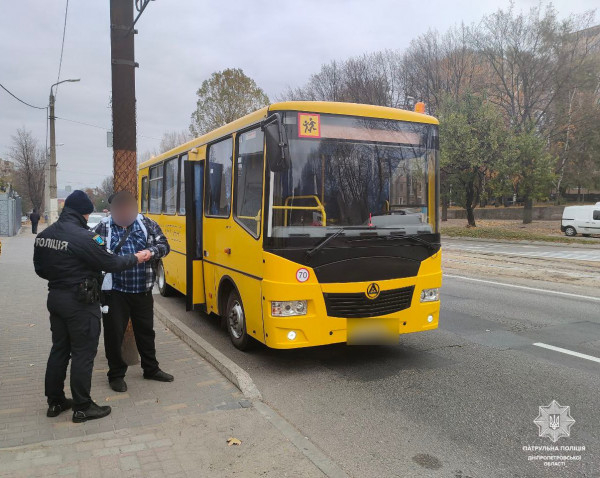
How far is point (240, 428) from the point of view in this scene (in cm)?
385

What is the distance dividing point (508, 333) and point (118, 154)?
19.0 ft

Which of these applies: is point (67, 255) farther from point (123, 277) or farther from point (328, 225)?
point (328, 225)

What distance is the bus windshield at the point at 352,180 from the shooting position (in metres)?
5.02

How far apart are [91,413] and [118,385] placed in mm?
675

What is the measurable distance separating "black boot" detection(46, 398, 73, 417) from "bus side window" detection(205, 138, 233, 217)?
2860mm

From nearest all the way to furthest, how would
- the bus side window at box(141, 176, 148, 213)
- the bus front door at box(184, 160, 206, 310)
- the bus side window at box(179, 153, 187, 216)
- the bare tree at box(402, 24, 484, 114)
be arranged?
the bus front door at box(184, 160, 206, 310), the bus side window at box(179, 153, 187, 216), the bus side window at box(141, 176, 148, 213), the bare tree at box(402, 24, 484, 114)

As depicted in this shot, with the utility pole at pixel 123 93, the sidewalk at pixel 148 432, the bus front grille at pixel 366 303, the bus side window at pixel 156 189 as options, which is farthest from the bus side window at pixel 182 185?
the bus front grille at pixel 366 303

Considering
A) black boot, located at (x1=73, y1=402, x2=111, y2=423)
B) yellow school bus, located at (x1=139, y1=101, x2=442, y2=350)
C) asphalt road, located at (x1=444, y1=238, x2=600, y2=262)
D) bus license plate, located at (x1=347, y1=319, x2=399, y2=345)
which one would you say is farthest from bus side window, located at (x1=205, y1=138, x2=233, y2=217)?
asphalt road, located at (x1=444, y1=238, x2=600, y2=262)

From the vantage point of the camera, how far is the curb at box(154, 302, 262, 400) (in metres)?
4.55

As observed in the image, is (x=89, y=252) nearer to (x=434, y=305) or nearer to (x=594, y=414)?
(x=434, y=305)

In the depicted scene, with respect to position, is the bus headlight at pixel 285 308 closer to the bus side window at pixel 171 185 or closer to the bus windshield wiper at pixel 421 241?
the bus windshield wiper at pixel 421 241

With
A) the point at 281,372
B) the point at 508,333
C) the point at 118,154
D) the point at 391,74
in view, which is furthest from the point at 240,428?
the point at 391,74

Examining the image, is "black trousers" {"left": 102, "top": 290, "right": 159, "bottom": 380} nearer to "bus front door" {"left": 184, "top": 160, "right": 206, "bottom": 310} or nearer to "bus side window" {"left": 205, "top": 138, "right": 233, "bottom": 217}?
"bus side window" {"left": 205, "top": 138, "right": 233, "bottom": 217}

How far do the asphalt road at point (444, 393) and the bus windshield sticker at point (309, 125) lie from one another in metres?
2.64
